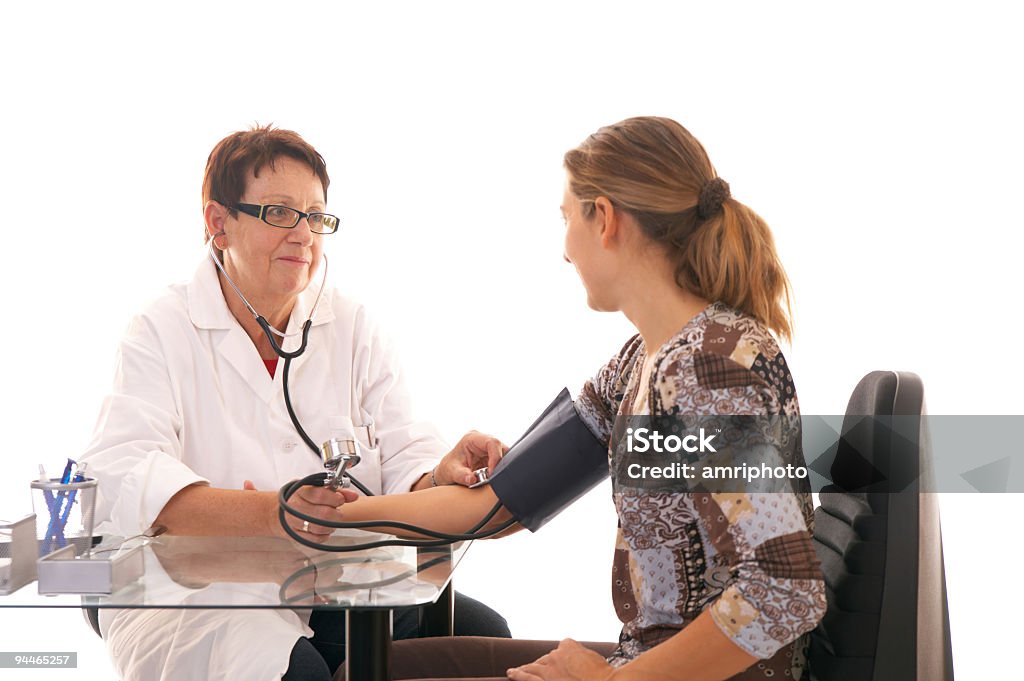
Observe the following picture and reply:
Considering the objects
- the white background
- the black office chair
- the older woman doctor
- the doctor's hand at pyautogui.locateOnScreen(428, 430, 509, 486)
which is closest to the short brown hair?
the older woman doctor

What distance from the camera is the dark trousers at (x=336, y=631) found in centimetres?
145

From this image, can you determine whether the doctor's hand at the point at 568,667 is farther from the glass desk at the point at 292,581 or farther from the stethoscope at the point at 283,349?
the stethoscope at the point at 283,349

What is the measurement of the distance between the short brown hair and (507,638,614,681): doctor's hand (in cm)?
99

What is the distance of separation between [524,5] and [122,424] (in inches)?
65.4

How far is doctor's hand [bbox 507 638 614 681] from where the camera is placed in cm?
123

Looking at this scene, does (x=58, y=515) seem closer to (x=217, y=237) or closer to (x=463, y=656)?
(x=463, y=656)

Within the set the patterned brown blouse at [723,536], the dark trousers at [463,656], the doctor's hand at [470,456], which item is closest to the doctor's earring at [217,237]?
the doctor's hand at [470,456]

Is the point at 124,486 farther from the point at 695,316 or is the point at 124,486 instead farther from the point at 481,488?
the point at 695,316

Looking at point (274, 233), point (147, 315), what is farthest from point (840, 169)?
point (147, 315)

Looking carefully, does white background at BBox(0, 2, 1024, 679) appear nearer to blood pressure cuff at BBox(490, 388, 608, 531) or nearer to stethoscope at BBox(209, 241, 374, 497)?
stethoscope at BBox(209, 241, 374, 497)

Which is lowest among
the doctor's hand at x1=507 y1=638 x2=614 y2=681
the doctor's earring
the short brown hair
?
the doctor's hand at x1=507 y1=638 x2=614 y2=681

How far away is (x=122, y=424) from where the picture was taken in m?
1.69

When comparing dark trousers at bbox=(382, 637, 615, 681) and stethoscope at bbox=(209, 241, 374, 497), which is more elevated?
stethoscope at bbox=(209, 241, 374, 497)

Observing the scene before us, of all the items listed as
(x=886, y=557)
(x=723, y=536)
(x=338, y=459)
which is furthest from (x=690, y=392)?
(x=338, y=459)
